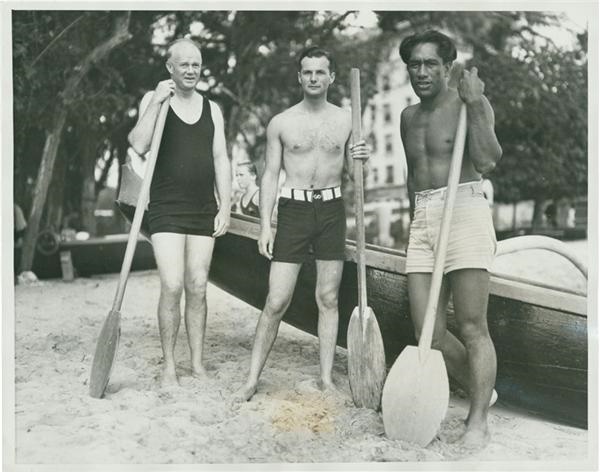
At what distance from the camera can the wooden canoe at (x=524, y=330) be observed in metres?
3.41

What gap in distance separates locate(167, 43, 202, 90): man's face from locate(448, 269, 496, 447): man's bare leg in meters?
1.78

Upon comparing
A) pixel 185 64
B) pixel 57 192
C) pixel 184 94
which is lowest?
pixel 57 192

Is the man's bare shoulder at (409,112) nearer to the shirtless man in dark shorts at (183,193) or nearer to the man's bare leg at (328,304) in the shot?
the man's bare leg at (328,304)

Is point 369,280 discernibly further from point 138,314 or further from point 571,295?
point 138,314

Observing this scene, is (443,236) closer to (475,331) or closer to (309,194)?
(475,331)

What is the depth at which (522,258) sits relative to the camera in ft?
17.2

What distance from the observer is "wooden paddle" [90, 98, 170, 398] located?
11.1ft

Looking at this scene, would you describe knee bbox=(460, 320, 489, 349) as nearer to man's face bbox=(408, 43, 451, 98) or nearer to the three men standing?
the three men standing

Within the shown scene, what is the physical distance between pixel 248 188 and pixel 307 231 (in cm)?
225

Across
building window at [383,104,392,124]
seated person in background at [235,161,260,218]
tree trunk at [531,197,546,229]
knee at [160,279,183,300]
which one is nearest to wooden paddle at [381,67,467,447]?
knee at [160,279,183,300]

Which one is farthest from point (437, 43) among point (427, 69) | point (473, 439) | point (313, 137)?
point (473, 439)

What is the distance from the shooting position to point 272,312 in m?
3.54

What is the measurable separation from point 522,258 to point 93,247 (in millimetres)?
3861
